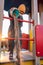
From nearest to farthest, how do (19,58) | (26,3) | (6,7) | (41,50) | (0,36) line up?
(19,58) < (0,36) < (41,50) < (6,7) < (26,3)

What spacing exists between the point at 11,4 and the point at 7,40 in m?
0.70

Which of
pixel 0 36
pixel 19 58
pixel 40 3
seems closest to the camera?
pixel 19 58

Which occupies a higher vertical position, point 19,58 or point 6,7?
point 6,7

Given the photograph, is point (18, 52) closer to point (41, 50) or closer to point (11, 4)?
point (41, 50)

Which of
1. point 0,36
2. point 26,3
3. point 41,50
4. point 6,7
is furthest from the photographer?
Answer: point 26,3

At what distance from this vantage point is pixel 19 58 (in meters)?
1.19

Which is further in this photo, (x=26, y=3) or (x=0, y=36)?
(x=26, y=3)

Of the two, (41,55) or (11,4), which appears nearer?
(41,55)

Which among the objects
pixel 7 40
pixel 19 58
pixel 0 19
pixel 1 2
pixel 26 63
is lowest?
pixel 26 63

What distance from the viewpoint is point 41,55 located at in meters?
1.50

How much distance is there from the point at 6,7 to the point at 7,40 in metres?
0.57

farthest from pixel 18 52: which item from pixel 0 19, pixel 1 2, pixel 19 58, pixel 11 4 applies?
pixel 11 4

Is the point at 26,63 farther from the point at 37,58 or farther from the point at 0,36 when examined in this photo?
the point at 0,36

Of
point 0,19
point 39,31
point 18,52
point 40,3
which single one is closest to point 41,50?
point 39,31
